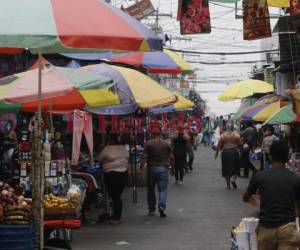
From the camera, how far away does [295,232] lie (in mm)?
6402

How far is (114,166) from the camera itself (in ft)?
40.5

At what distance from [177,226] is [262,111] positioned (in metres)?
6.27

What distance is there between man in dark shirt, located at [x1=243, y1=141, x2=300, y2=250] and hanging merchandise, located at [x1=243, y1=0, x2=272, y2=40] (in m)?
5.20

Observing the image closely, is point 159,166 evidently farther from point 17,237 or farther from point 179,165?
point 179,165

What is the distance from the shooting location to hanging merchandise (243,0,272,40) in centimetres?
1145

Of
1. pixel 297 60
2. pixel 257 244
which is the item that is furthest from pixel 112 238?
pixel 297 60

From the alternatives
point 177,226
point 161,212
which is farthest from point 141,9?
point 177,226

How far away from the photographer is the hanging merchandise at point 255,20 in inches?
451

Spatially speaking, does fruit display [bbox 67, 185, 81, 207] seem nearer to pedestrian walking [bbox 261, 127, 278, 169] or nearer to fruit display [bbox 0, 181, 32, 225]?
fruit display [bbox 0, 181, 32, 225]

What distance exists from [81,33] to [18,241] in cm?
254

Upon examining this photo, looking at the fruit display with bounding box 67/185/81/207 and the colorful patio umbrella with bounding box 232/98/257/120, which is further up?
the colorful patio umbrella with bounding box 232/98/257/120

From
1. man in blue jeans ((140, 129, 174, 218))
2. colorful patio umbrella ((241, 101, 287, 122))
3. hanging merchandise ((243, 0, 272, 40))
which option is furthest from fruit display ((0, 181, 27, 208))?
colorful patio umbrella ((241, 101, 287, 122))

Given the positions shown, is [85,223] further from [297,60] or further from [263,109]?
[297,60]

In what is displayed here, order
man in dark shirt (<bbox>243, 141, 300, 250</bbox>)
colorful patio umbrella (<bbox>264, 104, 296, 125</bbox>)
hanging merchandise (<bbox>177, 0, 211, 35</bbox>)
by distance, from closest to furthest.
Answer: man in dark shirt (<bbox>243, 141, 300, 250</bbox>) < hanging merchandise (<bbox>177, 0, 211, 35</bbox>) < colorful patio umbrella (<bbox>264, 104, 296, 125</bbox>)
